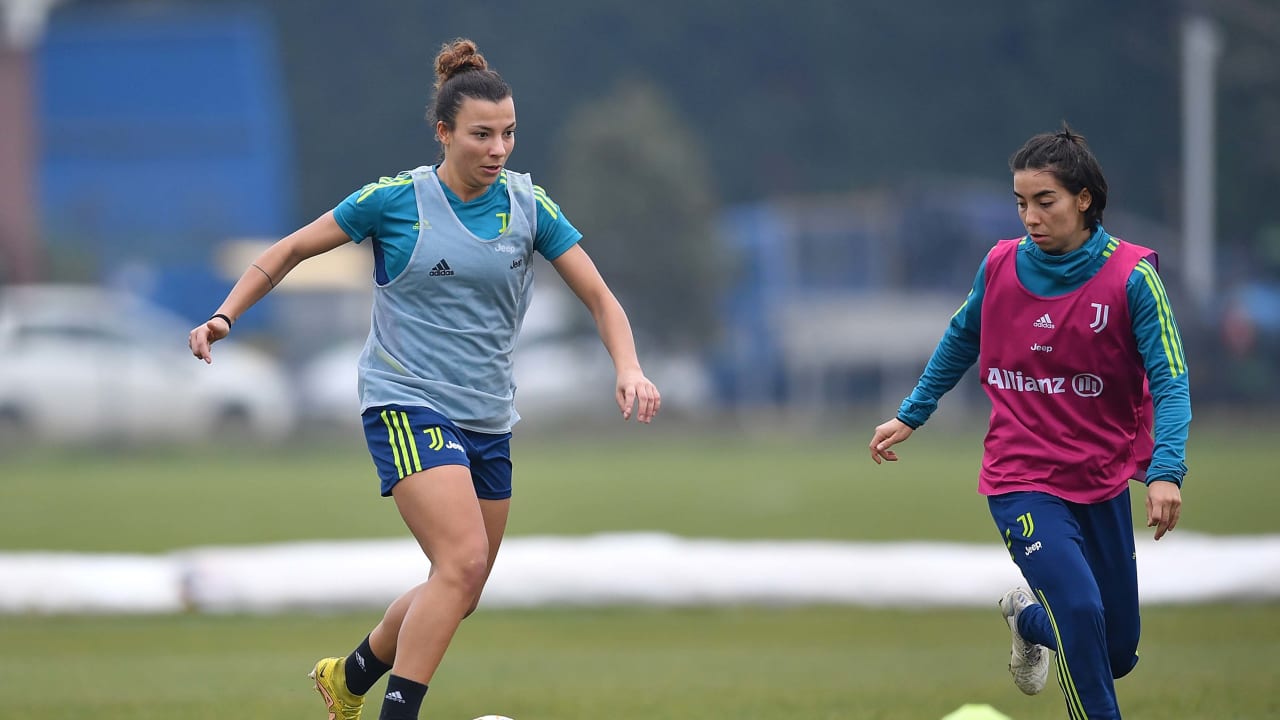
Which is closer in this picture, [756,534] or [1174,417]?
[1174,417]

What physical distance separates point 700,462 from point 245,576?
43.3 feet

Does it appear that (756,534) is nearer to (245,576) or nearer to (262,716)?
(245,576)

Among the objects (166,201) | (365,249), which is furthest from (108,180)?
(365,249)

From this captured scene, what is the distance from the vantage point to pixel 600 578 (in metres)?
10.0

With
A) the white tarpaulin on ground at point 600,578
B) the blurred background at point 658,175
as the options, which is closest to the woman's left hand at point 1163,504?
the white tarpaulin on ground at point 600,578

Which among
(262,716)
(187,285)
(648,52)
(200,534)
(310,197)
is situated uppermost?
(648,52)

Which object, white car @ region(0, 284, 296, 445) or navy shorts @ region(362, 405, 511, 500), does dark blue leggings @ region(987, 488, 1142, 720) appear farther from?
white car @ region(0, 284, 296, 445)

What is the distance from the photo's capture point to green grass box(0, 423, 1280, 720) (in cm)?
688

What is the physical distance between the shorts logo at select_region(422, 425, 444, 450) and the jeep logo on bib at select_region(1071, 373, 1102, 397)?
200 centimetres

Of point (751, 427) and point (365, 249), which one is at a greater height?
point (365, 249)

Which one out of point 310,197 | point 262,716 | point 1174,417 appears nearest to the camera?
point 1174,417

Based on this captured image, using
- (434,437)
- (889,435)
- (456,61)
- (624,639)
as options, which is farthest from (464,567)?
(624,639)

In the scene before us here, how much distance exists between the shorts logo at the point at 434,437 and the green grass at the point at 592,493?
8369 millimetres

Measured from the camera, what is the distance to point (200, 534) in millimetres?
14000
